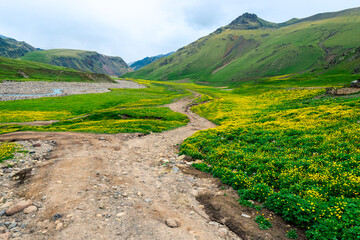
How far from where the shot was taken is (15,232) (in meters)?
6.93

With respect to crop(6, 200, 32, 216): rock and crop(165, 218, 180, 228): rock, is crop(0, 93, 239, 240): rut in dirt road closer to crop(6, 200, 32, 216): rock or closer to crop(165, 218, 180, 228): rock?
crop(165, 218, 180, 228): rock

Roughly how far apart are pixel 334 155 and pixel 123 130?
2460cm

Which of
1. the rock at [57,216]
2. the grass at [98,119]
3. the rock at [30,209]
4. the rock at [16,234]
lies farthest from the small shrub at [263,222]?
the grass at [98,119]

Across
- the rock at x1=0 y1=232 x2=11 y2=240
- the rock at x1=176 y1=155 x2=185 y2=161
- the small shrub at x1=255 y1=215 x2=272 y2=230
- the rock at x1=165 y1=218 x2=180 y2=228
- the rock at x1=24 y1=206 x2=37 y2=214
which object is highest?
the rock at x1=24 y1=206 x2=37 y2=214

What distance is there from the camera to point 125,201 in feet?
31.1

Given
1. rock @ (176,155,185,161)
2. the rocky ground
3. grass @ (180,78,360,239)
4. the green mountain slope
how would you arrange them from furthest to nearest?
1. the green mountain slope
2. the rocky ground
3. rock @ (176,155,185,161)
4. grass @ (180,78,360,239)

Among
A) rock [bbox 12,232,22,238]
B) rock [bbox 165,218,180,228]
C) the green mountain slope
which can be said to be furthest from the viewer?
the green mountain slope

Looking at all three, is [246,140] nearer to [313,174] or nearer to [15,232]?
[313,174]

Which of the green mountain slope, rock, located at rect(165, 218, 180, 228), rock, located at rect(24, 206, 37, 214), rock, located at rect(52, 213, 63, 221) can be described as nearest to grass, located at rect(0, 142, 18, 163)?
rock, located at rect(24, 206, 37, 214)

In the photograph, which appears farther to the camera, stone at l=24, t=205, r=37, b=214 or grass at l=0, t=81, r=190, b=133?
grass at l=0, t=81, r=190, b=133

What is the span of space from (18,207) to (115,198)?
4.60 meters

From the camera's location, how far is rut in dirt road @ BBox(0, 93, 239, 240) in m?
7.30

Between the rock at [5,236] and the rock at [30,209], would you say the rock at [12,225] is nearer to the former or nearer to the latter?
the rock at [5,236]

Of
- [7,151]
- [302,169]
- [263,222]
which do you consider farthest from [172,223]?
[7,151]
